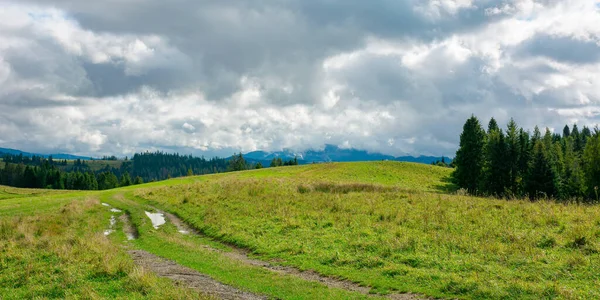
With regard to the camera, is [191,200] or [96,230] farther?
[191,200]

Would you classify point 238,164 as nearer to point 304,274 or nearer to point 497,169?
point 497,169

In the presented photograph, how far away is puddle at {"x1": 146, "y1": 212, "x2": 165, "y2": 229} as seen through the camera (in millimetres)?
31491

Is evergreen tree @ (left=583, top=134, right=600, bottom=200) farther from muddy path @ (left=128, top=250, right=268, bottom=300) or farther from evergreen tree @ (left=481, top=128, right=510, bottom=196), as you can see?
muddy path @ (left=128, top=250, right=268, bottom=300)

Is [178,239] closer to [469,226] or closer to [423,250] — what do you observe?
[423,250]

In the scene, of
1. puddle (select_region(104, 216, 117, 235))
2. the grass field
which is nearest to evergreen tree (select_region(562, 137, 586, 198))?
the grass field

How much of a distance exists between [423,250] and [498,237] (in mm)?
3963

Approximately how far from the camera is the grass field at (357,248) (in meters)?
13.1

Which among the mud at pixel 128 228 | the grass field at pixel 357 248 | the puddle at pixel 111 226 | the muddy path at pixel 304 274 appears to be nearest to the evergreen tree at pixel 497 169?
the grass field at pixel 357 248

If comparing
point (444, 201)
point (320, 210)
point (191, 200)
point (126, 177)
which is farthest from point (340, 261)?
point (126, 177)

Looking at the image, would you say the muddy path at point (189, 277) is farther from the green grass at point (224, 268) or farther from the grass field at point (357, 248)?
the grass field at point (357, 248)

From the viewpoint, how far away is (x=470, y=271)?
45.2 feet

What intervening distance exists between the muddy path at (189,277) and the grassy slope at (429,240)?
13.6 ft

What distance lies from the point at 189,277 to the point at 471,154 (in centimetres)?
6062

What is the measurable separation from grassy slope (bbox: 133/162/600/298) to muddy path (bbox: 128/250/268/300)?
4.13 m
